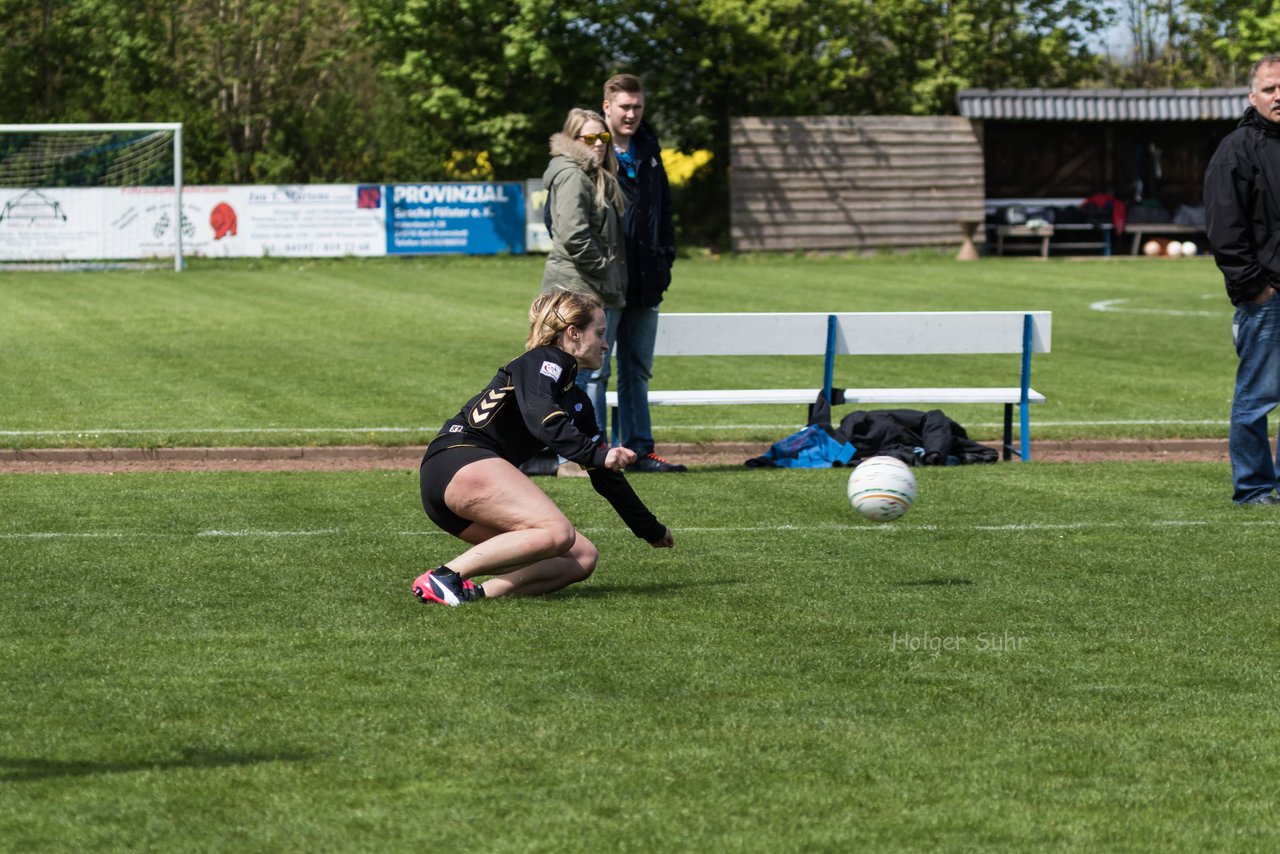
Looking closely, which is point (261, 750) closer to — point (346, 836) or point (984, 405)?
point (346, 836)

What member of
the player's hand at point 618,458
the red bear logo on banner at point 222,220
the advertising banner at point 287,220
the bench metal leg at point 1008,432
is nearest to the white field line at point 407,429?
the bench metal leg at point 1008,432

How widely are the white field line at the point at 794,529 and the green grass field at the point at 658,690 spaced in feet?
0.12

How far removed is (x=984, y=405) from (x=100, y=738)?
38.1 feet

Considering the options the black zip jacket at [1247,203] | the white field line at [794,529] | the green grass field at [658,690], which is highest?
the black zip jacket at [1247,203]

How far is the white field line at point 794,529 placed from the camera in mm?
8828

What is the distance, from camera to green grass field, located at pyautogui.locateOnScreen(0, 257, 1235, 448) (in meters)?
13.9

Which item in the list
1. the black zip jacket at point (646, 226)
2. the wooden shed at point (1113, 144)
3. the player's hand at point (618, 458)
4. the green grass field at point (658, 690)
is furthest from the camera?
the wooden shed at point (1113, 144)

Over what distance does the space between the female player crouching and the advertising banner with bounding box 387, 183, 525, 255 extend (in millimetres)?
30094

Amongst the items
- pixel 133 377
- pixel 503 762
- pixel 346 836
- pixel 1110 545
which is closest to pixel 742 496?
pixel 1110 545

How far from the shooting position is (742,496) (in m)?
10.4

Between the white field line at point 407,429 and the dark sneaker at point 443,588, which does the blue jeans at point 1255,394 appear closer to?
the white field line at point 407,429

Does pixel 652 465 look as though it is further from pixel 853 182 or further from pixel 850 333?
pixel 853 182

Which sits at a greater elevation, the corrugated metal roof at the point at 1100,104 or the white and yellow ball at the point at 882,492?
the corrugated metal roof at the point at 1100,104

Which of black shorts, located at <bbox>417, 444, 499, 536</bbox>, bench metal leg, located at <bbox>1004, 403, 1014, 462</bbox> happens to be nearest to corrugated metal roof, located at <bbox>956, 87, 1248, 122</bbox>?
bench metal leg, located at <bbox>1004, 403, 1014, 462</bbox>
